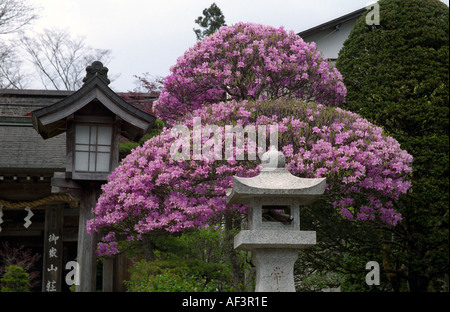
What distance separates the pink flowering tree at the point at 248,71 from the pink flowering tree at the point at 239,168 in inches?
52.4

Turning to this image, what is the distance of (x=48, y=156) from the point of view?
49.1 feet

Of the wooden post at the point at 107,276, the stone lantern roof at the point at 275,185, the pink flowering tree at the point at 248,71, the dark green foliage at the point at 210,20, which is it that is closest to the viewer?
the stone lantern roof at the point at 275,185

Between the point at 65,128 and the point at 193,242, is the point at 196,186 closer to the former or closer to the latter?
the point at 193,242

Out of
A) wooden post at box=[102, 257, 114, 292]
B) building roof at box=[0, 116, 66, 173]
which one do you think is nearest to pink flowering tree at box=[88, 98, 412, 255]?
building roof at box=[0, 116, 66, 173]

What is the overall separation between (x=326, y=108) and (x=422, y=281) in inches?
174

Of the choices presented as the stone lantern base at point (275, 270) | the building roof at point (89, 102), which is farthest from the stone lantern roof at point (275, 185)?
the building roof at point (89, 102)

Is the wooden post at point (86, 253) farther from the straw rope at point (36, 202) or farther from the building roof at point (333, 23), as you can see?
the building roof at point (333, 23)

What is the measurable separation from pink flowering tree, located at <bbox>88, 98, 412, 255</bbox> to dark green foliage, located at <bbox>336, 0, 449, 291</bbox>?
1.72 meters

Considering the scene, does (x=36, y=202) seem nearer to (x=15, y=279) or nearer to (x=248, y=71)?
(x=15, y=279)

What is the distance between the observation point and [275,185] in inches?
340

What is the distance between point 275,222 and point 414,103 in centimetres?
540

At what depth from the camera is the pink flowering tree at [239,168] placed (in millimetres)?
9703

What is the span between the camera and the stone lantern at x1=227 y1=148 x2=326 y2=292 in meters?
8.55

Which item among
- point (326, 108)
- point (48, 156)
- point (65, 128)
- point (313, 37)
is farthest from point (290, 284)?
point (313, 37)
